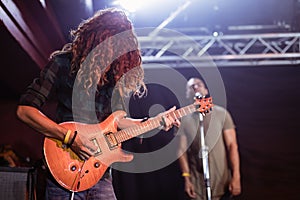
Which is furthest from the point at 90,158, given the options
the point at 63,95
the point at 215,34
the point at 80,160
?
the point at 215,34

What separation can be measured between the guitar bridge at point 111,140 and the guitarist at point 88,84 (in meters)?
0.08

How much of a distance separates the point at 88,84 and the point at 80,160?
1.10 feet

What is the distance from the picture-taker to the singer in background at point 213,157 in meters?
3.72

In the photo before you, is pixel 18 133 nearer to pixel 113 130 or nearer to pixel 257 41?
pixel 257 41

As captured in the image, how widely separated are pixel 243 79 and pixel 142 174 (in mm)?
1636

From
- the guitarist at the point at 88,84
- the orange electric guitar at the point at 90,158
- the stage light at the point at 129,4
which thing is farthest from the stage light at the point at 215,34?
the orange electric guitar at the point at 90,158

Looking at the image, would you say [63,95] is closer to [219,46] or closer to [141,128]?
[141,128]

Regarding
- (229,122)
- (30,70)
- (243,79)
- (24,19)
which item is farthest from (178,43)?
(24,19)

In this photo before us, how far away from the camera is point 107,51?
205cm

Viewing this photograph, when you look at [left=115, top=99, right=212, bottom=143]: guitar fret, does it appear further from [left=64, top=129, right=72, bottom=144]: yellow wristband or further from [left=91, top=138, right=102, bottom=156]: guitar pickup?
[left=64, top=129, right=72, bottom=144]: yellow wristband

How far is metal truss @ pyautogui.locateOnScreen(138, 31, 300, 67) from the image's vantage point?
4895 millimetres

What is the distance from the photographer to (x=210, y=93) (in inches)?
198

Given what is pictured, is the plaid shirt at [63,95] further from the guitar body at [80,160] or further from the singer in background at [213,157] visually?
the singer in background at [213,157]

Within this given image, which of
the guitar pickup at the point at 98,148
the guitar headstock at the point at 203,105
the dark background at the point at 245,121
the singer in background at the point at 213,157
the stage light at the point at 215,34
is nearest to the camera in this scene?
the guitar pickup at the point at 98,148
